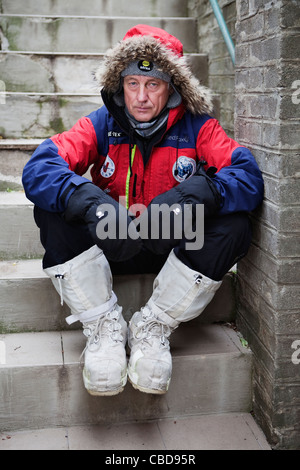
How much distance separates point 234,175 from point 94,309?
0.65 m

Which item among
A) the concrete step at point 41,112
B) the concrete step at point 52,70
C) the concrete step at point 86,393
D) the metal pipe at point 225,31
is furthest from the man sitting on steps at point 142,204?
the concrete step at point 52,70

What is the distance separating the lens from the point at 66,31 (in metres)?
3.36

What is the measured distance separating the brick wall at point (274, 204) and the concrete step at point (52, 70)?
133cm

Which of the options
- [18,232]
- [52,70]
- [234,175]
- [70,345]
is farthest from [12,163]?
[234,175]

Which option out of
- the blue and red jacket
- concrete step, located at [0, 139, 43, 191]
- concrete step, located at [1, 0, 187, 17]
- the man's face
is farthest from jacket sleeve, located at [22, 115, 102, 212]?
concrete step, located at [1, 0, 187, 17]

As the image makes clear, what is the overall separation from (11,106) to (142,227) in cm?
147

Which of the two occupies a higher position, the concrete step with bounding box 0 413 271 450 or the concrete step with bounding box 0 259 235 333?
the concrete step with bounding box 0 259 235 333

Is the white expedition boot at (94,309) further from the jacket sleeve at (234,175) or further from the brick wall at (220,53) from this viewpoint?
the brick wall at (220,53)

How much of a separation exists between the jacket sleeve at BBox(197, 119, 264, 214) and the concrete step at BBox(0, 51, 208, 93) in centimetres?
133

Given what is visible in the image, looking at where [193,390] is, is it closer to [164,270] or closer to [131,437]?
[131,437]

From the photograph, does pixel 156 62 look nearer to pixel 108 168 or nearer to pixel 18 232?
pixel 108 168

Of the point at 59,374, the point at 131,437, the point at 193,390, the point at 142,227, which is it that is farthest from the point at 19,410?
the point at 142,227

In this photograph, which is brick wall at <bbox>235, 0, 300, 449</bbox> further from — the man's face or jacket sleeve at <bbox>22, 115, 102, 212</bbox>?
jacket sleeve at <bbox>22, 115, 102, 212</bbox>

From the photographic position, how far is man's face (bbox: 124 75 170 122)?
2.05 m
